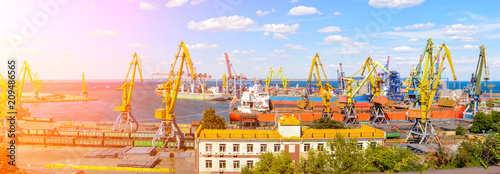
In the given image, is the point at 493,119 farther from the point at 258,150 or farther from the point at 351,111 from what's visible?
the point at 258,150

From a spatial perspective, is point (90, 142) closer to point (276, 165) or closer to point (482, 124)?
point (276, 165)

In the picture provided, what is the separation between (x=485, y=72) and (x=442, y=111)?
35.8ft

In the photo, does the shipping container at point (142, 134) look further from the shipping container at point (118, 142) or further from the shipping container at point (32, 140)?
the shipping container at point (32, 140)

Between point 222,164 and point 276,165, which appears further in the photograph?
point 222,164

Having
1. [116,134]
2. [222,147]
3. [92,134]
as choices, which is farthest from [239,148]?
[92,134]

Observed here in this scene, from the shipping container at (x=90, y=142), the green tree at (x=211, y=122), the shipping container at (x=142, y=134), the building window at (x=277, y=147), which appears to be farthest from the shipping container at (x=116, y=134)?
the building window at (x=277, y=147)

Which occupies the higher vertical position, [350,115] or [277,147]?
[277,147]

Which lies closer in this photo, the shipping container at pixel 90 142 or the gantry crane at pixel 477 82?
the shipping container at pixel 90 142

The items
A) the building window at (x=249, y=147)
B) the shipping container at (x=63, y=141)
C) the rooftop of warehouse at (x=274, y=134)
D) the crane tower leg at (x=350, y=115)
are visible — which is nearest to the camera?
the building window at (x=249, y=147)

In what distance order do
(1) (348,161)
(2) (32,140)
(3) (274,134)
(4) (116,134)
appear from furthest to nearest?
(4) (116,134), (2) (32,140), (3) (274,134), (1) (348,161)

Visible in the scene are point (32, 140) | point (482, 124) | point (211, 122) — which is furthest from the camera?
point (482, 124)

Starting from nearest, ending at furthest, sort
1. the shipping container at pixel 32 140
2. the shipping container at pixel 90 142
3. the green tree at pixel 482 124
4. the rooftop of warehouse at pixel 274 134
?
the rooftop of warehouse at pixel 274 134, the shipping container at pixel 90 142, the shipping container at pixel 32 140, the green tree at pixel 482 124

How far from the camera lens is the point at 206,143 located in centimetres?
2458

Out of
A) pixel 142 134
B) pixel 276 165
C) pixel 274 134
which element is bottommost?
pixel 142 134
